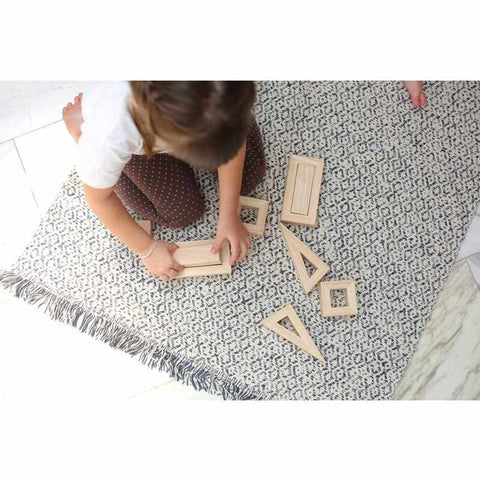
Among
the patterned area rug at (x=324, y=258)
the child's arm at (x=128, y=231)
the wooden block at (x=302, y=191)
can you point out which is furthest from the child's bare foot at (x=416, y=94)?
the child's arm at (x=128, y=231)

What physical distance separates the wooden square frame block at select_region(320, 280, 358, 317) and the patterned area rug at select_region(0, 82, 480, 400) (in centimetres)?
2

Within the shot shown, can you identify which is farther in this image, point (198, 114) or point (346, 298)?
point (346, 298)

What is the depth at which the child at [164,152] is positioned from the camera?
2.22 ft

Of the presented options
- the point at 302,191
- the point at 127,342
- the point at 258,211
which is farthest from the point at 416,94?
the point at 127,342

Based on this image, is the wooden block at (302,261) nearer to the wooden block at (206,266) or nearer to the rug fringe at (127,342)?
the wooden block at (206,266)

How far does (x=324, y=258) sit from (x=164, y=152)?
0.45 m

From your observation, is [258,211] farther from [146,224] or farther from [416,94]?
[416,94]

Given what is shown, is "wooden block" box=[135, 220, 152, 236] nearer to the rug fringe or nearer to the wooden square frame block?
the rug fringe

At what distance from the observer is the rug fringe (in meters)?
1.15

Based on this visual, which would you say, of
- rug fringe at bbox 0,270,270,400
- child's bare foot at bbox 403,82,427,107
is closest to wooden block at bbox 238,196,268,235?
rug fringe at bbox 0,270,270,400

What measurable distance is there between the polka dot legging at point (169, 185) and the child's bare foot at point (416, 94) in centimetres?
39

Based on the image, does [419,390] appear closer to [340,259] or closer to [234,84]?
[340,259]

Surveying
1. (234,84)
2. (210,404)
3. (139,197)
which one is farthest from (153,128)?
(210,404)

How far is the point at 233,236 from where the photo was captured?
3.79 ft
